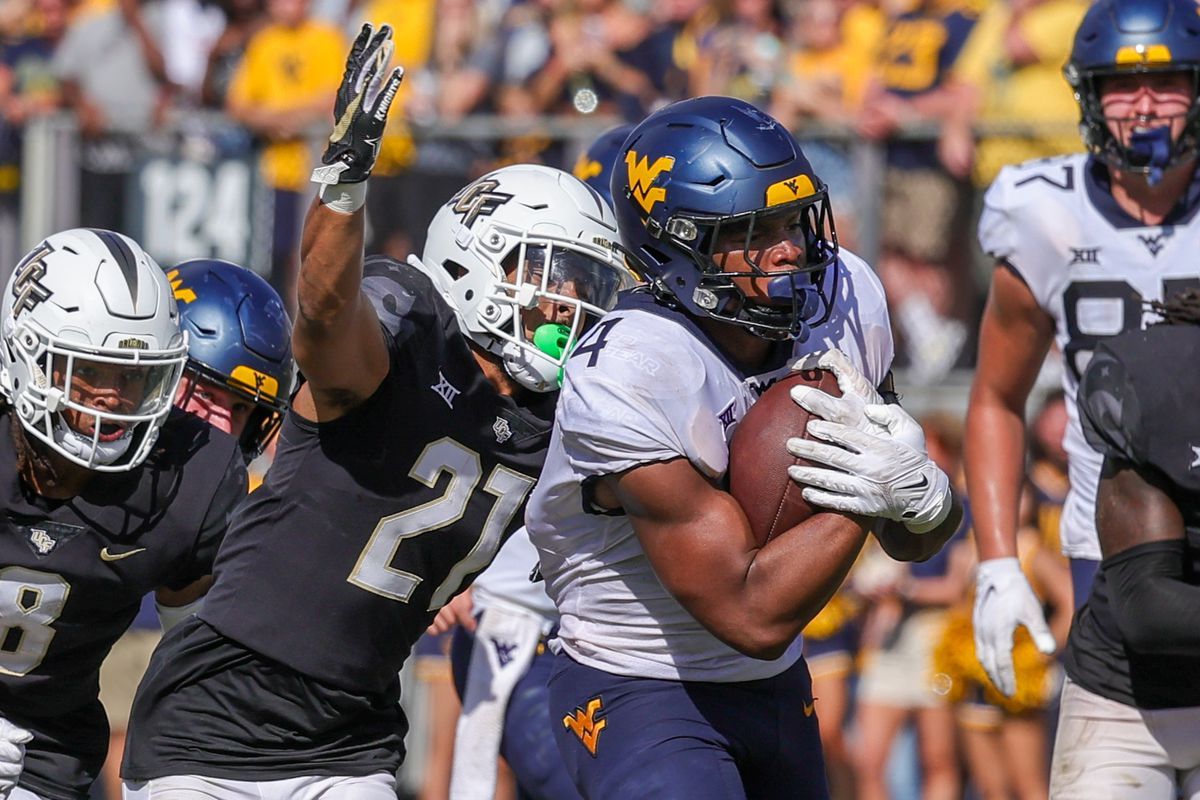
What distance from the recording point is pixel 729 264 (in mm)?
3207

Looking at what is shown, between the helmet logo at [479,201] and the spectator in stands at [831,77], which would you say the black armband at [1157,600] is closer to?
the helmet logo at [479,201]

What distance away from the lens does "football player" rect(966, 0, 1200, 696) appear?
169 inches

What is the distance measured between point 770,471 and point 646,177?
59 centimetres

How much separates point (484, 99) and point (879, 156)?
1981 millimetres

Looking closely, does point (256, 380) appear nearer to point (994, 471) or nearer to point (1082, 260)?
point (994, 471)

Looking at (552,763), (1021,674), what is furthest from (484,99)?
(552,763)

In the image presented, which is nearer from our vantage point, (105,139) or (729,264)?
(729,264)

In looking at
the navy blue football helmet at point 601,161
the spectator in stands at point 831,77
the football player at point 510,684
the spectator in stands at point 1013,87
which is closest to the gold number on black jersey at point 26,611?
the football player at point 510,684

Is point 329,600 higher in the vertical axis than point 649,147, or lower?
lower

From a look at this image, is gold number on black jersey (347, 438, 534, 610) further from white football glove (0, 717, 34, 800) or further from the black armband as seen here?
the black armband

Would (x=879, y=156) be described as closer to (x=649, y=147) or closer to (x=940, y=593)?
(x=940, y=593)

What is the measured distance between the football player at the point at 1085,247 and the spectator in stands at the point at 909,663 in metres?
1.89

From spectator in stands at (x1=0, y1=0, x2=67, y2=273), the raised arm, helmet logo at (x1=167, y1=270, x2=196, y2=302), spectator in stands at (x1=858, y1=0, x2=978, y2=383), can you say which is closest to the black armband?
the raised arm

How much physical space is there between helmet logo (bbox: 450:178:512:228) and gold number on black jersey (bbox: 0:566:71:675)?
110cm
